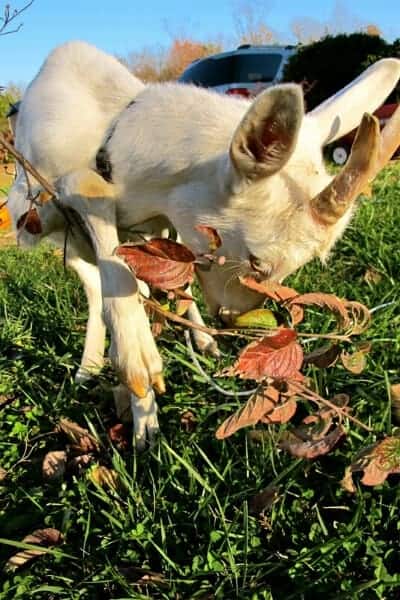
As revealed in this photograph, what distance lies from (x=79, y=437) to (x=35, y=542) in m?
0.50

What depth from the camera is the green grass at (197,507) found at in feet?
5.47

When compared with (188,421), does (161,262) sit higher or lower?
higher

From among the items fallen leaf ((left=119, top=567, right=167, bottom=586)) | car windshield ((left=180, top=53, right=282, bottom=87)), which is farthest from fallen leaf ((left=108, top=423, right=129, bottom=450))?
car windshield ((left=180, top=53, right=282, bottom=87))

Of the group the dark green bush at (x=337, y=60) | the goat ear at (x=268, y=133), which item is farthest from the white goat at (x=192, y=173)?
the dark green bush at (x=337, y=60)

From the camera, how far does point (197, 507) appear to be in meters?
1.91

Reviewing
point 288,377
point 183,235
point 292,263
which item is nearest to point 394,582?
point 288,377

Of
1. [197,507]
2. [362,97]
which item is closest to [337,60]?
[362,97]

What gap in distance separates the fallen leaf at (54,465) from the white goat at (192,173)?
29 cm

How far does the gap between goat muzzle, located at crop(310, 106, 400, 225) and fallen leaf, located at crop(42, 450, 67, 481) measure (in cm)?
123

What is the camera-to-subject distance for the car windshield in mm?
13484

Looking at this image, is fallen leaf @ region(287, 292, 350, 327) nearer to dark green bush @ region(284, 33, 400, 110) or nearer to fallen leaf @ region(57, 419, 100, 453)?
fallen leaf @ region(57, 419, 100, 453)

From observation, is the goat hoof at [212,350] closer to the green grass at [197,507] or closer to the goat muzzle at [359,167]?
the green grass at [197,507]

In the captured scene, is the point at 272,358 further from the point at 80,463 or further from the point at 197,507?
the point at 80,463

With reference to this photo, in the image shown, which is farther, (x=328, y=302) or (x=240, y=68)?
(x=240, y=68)
